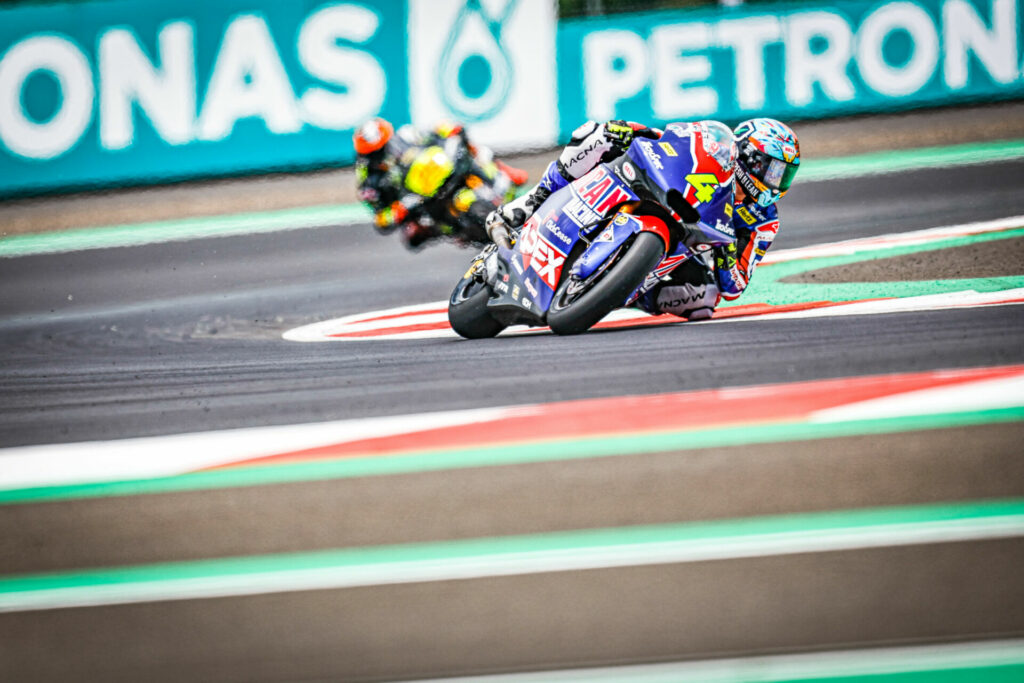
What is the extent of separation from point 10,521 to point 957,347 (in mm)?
3379

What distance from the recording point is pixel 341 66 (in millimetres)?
12562

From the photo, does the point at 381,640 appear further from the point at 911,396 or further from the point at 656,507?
the point at 911,396

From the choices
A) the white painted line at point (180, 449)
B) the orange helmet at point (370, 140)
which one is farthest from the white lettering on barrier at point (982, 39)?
the white painted line at point (180, 449)

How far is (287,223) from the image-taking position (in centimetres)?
1165

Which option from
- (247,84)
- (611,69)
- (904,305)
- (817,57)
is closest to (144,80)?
(247,84)

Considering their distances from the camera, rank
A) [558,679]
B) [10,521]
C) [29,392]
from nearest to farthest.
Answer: [558,679] < [10,521] < [29,392]

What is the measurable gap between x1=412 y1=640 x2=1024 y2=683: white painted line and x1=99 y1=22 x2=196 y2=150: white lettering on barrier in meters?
10.7

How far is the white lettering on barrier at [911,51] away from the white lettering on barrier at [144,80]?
23.1ft

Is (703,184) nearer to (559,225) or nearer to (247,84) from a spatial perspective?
(559,225)

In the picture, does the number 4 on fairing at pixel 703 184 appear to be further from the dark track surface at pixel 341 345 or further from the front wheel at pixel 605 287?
the dark track surface at pixel 341 345

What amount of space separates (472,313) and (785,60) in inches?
300

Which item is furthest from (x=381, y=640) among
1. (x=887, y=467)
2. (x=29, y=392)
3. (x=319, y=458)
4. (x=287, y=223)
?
(x=287, y=223)

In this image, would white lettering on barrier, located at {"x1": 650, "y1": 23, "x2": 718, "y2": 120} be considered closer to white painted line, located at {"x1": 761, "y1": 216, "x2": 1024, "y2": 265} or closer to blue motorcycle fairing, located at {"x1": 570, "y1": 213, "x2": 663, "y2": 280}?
white painted line, located at {"x1": 761, "y1": 216, "x2": 1024, "y2": 265}

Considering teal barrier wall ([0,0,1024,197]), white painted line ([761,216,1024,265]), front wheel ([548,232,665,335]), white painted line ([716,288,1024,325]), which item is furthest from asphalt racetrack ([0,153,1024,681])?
teal barrier wall ([0,0,1024,197])
